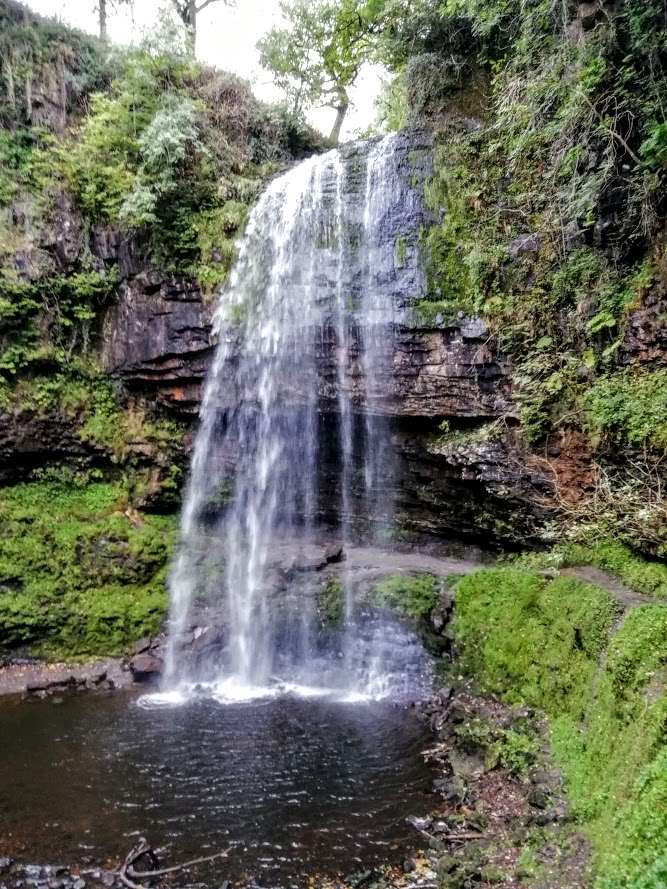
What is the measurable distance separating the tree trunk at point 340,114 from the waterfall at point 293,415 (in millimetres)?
7739

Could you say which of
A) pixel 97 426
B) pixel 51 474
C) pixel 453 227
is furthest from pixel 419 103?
pixel 51 474

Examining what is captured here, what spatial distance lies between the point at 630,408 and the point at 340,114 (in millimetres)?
16532

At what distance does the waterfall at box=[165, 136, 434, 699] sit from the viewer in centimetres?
1091

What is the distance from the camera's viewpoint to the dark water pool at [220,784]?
18.9 ft

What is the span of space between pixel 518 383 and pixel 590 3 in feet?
18.3

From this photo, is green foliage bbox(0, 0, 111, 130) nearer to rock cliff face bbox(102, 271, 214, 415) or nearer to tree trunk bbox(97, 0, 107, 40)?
tree trunk bbox(97, 0, 107, 40)

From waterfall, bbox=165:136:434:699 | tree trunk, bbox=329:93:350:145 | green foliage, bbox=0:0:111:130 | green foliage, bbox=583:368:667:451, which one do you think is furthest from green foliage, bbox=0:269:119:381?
tree trunk, bbox=329:93:350:145

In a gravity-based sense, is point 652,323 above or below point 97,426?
above

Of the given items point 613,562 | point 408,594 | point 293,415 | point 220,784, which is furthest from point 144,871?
point 293,415

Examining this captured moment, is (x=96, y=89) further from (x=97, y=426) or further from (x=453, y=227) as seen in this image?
(x=453, y=227)

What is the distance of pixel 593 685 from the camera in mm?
6449

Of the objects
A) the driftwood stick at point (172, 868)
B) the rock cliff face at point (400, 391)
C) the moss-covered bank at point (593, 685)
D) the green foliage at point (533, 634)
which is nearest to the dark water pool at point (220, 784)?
→ the driftwood stick at point (172, 868)

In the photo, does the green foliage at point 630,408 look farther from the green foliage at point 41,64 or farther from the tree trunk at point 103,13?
the tree trunk at point 103,13

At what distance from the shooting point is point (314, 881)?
5262 mm
